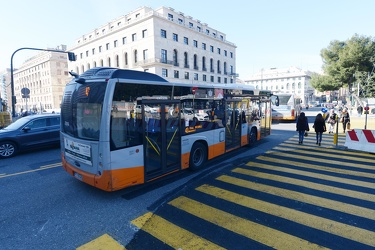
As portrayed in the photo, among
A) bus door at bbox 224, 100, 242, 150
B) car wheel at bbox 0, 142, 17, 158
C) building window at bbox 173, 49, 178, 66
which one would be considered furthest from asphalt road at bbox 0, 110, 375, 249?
building window at bbox 173, 49, 178, 66

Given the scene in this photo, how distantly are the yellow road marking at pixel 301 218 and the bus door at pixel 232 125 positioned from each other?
10.9 ft

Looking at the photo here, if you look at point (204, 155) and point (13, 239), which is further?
point (204, 155)

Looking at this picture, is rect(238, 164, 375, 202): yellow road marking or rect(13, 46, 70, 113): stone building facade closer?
rect(238, 164, 375, 202): yellow road marking

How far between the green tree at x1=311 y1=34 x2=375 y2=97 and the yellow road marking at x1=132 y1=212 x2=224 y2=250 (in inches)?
1327

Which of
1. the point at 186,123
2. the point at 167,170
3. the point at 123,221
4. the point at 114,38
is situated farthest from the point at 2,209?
the point at 114,38

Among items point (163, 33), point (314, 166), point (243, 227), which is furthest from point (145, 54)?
point (243, 227)

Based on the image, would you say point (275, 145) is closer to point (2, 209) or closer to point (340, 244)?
point (340, 244)

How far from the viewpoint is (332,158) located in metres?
7.92

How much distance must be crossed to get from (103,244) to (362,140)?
33.4 feet

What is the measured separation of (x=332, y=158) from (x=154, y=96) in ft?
23.1

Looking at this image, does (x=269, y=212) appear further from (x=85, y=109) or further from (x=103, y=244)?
(x=85, y=109)

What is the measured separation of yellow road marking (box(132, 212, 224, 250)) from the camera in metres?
3.22

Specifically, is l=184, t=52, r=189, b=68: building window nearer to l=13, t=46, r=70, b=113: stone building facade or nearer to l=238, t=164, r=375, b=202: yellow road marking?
l=13, t=46, r=70, b=113: stone building facade

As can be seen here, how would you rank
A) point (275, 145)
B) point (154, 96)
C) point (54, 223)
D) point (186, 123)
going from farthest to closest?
point (275, 145) → point (186, 123) → point (154, 96) → point (54, 223)
